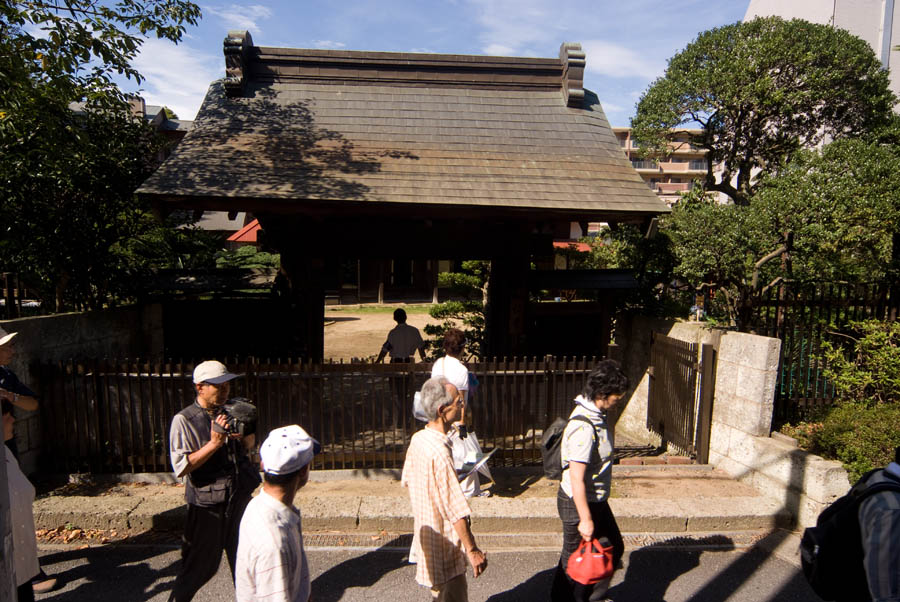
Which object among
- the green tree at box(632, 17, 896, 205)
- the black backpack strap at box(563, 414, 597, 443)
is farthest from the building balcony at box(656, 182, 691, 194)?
the black backpack strap at box(563, 414, 597, 443)

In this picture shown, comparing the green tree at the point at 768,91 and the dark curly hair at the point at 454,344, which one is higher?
the green tree at the point at 768,91

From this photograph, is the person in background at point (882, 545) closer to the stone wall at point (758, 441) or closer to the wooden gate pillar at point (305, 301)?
the stone wall at point (758, 441)

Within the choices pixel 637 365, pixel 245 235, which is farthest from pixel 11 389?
pixel 245 235

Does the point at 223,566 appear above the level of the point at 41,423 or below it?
below

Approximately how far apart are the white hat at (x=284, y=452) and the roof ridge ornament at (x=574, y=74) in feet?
27.3

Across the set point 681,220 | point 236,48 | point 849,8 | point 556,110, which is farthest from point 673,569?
point 849,8

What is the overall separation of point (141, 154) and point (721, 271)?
25.8ft

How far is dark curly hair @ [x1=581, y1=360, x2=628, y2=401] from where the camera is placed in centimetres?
319

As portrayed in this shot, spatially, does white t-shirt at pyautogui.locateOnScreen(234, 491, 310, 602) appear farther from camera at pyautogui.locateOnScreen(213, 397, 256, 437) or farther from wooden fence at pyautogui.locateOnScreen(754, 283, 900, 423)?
wooden fence at pyautogui.locateOnScreen(754, 283, 900, 423)

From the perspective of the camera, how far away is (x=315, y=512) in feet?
15.6

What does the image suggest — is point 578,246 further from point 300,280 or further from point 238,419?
point 238,419

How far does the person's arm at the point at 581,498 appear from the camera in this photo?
302cm

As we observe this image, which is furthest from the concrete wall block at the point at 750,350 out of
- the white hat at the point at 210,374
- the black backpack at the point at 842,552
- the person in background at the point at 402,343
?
the white hat at the point at 210,374

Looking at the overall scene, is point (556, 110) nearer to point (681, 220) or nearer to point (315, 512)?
point (681, 220)
